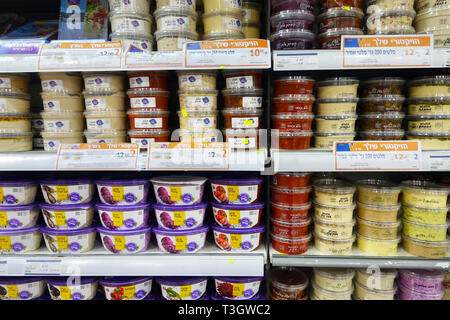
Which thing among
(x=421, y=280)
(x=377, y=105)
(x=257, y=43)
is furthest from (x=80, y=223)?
(x=421, y=280)

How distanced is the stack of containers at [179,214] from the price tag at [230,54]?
1.59ft

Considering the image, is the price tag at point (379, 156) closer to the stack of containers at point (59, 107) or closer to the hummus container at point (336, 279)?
the hummus container at point (336, 279)

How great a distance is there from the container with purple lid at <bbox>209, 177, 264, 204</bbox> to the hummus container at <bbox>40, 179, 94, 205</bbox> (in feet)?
1.88

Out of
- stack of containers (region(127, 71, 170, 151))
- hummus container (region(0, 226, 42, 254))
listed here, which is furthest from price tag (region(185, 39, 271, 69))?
hummus container (region(0, 226, 42, 254))

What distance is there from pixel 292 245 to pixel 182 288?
0.52 meters

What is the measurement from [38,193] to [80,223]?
357mm

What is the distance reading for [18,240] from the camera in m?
1.16

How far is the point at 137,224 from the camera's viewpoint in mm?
1168

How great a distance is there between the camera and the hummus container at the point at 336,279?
1.17m

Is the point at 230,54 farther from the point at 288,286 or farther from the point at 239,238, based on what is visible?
the point at 288,286

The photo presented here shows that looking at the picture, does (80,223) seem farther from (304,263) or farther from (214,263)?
(304,263)

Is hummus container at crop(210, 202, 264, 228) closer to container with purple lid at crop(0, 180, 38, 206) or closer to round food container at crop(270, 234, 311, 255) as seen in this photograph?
round food container at crop(270, 234, 311, 255)

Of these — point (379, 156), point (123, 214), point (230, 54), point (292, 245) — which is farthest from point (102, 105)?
point (379, 156)

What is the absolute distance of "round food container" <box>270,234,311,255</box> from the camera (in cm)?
114
